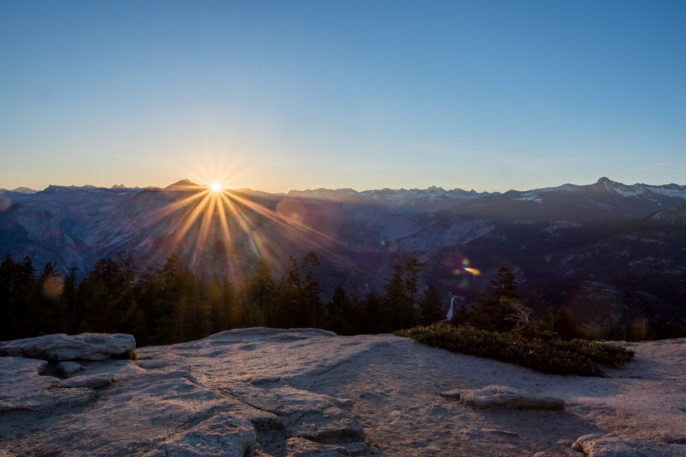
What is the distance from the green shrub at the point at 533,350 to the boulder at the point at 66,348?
11.2 meters

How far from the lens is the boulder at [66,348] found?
41.0 feet

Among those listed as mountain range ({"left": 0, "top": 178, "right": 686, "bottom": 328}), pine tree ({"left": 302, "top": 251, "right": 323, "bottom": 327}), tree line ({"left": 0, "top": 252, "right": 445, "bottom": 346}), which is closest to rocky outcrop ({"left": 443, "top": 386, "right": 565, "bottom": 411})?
tree line ({"left": 0, "top": 252, "right": 445, "bottom": 346})

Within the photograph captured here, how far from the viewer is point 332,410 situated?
7.87m

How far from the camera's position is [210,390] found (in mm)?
8227

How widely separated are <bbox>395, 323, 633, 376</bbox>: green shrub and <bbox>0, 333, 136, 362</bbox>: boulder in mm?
11163

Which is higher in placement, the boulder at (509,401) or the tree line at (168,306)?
the boulder at (509,401)

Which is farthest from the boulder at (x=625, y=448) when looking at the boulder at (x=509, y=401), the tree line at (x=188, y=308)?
the tree line at (x=188, y=308)

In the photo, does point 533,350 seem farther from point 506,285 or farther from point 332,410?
point 506,285

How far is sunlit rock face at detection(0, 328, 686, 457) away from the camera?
621 cm

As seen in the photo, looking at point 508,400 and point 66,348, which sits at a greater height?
point 508,400

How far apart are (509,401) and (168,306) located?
129 ft

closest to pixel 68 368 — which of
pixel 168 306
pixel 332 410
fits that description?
pixel 332 410

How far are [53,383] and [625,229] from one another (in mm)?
187135

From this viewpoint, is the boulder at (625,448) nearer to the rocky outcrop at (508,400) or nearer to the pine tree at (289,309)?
the rocky outcrop at (508,400)
